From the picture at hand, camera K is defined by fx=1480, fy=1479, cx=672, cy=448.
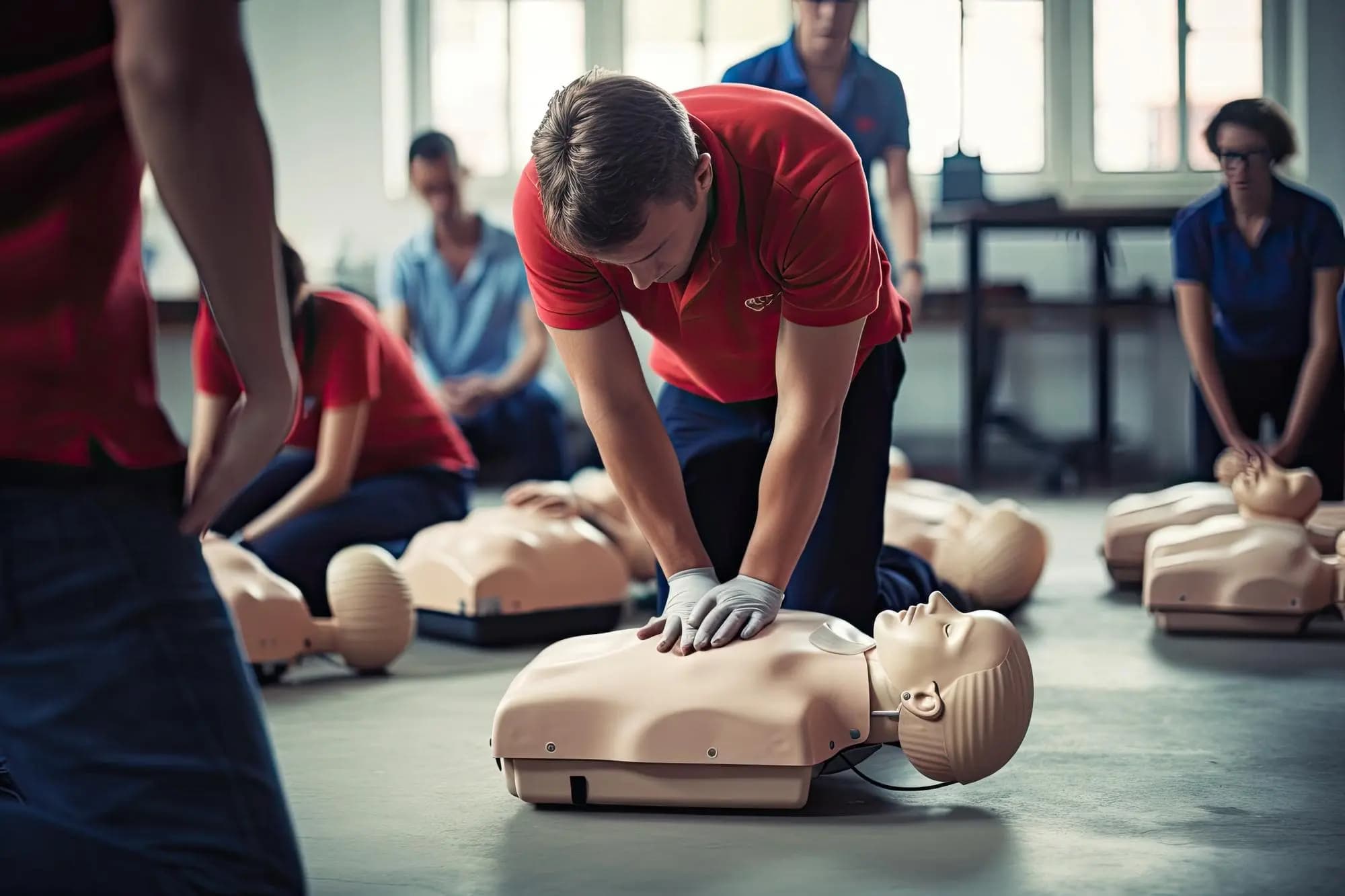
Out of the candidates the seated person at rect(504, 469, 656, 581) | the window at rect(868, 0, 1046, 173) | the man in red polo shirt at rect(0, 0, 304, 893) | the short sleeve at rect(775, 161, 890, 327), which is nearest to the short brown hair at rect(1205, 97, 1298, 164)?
the seated person at rect(504, 469, 656, 581)

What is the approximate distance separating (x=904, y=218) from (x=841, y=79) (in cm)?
58

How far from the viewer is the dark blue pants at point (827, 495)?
227 cm

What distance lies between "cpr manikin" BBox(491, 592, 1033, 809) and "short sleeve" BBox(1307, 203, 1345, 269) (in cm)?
242

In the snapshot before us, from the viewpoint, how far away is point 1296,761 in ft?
6.44

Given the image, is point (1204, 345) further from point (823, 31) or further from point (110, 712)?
point (110, 712)

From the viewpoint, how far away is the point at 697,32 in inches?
289

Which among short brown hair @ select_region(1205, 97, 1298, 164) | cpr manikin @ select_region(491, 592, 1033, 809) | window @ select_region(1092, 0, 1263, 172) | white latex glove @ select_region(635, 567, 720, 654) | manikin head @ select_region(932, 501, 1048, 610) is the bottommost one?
manikin head @ select_region(932, 501, 1048, 610)

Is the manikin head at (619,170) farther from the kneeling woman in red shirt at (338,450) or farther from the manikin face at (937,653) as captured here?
the kneeling woman in red shirt at (338,450)

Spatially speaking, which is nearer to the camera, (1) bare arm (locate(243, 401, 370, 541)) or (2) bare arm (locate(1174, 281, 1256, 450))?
(1) bare arm (locate(243, 401, 370, 541))

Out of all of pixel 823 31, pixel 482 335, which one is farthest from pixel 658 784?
pixel 482 335

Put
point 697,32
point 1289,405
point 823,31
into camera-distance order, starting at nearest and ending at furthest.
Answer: point 823,31
point 1289,405
point 697,32

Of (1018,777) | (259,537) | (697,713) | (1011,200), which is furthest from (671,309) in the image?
(1011,200)

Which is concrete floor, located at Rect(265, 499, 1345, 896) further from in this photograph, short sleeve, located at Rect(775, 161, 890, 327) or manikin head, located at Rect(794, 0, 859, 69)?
manikin head, located at Rect(794, 0, 859, 69)

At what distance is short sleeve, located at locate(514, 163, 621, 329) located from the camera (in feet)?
6.09
